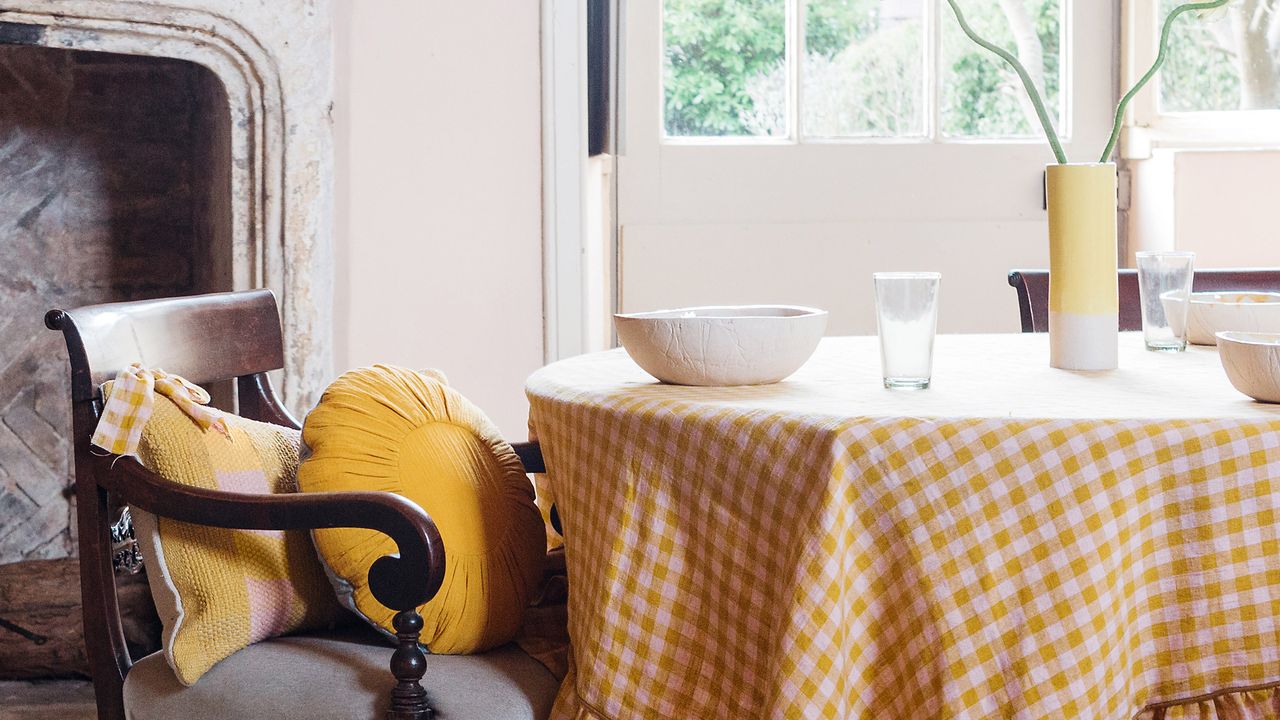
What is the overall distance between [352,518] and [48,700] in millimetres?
1673

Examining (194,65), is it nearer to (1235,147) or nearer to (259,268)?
(259,268)

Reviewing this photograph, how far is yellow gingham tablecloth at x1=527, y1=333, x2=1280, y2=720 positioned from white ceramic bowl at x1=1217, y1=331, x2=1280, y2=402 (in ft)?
0.07

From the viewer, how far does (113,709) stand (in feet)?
4.30

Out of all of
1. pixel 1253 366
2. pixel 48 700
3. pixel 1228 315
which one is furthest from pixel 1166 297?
pixel 48 700

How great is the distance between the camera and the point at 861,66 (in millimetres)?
2912

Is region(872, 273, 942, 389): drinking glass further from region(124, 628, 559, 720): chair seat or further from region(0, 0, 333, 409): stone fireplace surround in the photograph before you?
region(0, 0, 333, 409): stone fireplace surround

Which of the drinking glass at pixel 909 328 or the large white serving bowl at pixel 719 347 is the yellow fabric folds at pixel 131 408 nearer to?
the large white serving bowl at pixel 719 347

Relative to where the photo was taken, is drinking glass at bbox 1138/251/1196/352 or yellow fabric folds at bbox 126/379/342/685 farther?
drinking glass at bbox 1138/251/1196/352

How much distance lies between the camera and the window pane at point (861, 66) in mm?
2914

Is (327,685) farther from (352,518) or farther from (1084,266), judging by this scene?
(1084,266)

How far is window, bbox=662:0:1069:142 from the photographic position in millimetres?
2893

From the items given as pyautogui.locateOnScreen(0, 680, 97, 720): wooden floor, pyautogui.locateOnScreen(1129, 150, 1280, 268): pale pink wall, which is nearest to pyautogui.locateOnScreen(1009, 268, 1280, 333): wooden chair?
pyautogui.locateOnScreen(1129, 150, 1280, 268): pale pink wall

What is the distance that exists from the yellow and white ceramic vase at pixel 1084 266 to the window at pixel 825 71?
5.18 ft

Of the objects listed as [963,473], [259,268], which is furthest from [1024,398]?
[259,268]
